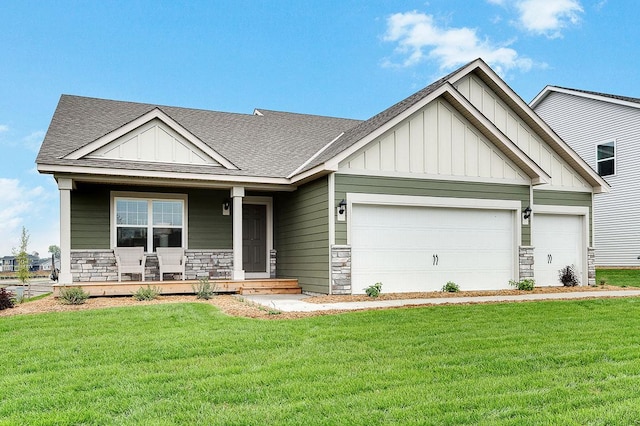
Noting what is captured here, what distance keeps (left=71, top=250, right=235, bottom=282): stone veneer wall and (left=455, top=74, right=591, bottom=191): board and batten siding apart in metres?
7.29

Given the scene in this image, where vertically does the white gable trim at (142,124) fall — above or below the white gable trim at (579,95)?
below

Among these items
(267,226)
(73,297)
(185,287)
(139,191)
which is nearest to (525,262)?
(267,226)

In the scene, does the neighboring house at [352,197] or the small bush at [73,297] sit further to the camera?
the neighboring house at [352,197]

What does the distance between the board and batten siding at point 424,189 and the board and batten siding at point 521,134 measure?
5.79 ft

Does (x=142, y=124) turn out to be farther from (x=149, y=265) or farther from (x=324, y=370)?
(x=324, y=370)

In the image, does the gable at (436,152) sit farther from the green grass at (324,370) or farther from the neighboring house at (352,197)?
the green grass at (324,370)

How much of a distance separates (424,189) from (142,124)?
273 inches

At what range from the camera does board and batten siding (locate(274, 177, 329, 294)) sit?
12746 mm

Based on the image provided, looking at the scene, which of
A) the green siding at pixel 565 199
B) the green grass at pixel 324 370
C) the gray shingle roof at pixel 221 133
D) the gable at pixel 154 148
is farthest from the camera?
the green siding at pixel 565 199

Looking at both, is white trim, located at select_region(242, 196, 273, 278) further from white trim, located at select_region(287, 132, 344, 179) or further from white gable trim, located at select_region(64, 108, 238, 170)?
white gable trim, located at select_region(64, 108, 238, 170)

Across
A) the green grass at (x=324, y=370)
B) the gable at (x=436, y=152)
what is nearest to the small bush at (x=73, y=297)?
the green grass at (x=324, y=370)

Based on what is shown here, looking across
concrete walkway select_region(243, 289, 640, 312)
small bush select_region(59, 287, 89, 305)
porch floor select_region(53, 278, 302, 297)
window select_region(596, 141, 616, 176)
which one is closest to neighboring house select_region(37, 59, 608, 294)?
porch floor select_region(53, 278, 302, 297)

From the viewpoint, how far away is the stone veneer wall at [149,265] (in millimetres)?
13602

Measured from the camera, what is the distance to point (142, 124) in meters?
13.6
